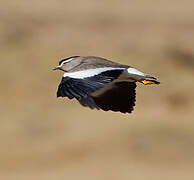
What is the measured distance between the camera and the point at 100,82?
539 cm

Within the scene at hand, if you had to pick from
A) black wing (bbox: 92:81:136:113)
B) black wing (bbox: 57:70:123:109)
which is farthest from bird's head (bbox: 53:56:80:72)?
black wing (bbox: 57:70:123:109)

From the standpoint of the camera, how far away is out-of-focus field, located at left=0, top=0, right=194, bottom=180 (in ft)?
38.5

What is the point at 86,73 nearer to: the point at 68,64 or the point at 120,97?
the point at 120,97

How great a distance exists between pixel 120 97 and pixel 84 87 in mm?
955

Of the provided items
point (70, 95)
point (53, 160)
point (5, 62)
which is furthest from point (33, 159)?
point (70, 95)

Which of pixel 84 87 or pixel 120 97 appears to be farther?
pixel 120 97

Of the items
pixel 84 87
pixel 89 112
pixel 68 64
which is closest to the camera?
pixel 84 87

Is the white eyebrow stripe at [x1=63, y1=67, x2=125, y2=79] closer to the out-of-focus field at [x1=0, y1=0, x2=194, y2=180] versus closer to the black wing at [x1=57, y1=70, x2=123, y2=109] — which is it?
the black wing at [x1=57, y1=70, x2=123, y2=109]

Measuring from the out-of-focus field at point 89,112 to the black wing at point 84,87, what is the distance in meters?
6.19

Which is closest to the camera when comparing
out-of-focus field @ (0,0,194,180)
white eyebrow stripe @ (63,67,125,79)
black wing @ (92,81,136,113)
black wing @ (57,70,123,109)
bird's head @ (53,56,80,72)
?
black wing @ (57,70,123,109)

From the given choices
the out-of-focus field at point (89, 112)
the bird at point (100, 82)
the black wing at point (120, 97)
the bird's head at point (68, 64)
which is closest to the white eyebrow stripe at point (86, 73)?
the bird at point (100, 82)

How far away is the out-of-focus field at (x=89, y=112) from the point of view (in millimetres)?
11750

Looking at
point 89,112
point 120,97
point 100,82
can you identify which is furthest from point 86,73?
point 89,112
